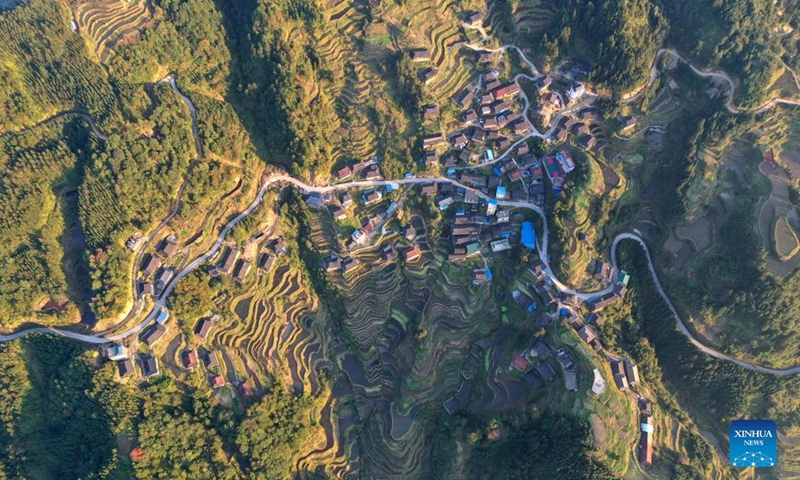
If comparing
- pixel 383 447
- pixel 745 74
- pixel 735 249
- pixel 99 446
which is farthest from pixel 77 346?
pixel 745 74

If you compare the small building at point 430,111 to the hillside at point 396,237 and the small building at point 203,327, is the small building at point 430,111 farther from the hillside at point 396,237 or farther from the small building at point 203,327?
the small building at point 203,327

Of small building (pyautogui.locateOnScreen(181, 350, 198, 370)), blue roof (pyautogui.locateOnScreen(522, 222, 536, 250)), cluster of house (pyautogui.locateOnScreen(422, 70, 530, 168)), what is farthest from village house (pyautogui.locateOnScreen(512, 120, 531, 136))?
small building (pyautogui.locateOnScreen(181, 350, 198, 370))

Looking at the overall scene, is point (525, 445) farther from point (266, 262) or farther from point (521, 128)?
point (521, 128)

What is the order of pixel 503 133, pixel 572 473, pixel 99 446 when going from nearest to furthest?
pixel 572 473 < pixel 99 446 < pixel 503 133

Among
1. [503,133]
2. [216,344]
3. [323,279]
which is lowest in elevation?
[216,344]

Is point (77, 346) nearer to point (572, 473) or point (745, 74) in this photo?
point (572, 473)

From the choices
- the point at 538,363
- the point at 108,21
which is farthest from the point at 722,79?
the point at 108,21

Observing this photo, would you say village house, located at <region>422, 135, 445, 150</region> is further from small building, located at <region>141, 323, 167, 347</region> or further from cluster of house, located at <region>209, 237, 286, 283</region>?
small building, located at <region>141, 323, 167, 347</region>

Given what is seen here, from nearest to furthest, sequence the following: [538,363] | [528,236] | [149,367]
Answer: [149,367] → [538,363] → [528,236]
